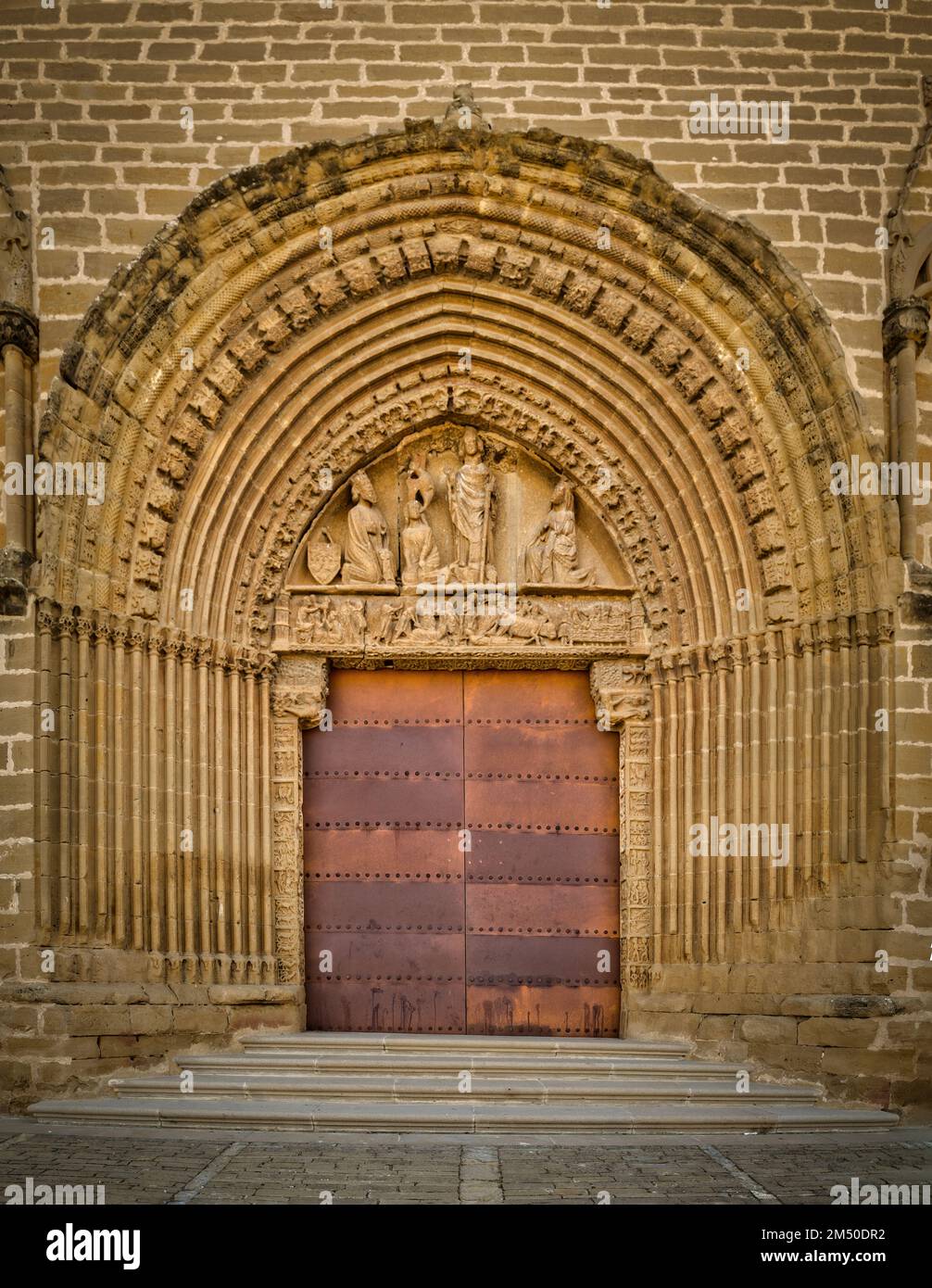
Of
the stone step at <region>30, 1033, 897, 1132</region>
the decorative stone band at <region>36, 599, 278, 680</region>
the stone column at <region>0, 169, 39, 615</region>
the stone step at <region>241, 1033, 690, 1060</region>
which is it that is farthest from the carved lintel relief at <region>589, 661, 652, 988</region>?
the stone column at <region>0, 169, 39, 615</region>

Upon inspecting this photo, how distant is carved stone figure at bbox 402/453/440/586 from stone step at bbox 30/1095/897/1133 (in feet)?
13.2

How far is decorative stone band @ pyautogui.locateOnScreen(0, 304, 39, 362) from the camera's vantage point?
9.12m

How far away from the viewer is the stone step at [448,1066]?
914 centimetres

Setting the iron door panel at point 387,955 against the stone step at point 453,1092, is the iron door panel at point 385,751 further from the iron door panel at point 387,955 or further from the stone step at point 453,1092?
the stone step at point 453,1092

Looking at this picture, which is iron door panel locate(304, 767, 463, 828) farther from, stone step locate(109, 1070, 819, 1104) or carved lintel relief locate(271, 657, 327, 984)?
stone step locate(109, 1070, 819, 1104)

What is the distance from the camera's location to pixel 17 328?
912 cm

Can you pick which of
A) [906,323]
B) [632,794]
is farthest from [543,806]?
[906,323]

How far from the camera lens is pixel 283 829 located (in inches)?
403

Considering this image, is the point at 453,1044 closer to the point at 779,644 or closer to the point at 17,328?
the point at 779,644

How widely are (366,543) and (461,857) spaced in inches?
100

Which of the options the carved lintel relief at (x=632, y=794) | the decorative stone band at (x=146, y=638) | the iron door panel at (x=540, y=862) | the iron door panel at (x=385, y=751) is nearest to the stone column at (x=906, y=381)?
the carved lintel relief at (x=632, y=794)

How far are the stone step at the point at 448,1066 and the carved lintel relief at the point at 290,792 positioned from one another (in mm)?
917

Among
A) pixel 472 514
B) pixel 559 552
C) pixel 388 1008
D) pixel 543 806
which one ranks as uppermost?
pixel 472 514

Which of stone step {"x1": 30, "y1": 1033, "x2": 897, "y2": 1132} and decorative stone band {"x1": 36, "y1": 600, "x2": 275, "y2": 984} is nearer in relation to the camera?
stone step {"x1": 30, "y1": 1033, "x2": 897, "y2": 1132}
